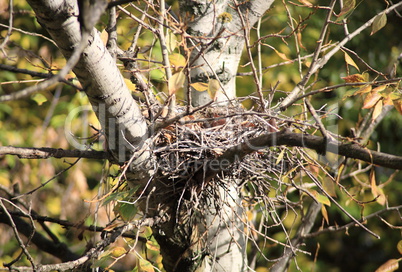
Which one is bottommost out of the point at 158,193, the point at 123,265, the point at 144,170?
the point at 123,265

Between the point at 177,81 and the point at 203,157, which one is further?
the point at 203,157

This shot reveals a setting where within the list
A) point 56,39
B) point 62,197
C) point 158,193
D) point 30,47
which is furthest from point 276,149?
point 30,47

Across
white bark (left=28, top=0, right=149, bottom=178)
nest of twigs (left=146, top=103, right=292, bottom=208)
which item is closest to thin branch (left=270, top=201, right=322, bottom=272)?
nest of twigs (left=146, top=103, right=292, bottom=208)

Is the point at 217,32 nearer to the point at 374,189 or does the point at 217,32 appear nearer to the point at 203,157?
the point at 203,157

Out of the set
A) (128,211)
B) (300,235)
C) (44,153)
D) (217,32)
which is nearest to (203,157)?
(128,211)

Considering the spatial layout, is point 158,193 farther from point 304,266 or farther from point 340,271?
point 340,271

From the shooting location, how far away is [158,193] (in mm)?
1549

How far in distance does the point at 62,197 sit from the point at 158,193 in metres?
2.93

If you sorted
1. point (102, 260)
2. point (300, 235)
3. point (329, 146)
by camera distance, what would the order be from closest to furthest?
point (329, 146) < point (102, 260) < point (300, 235)

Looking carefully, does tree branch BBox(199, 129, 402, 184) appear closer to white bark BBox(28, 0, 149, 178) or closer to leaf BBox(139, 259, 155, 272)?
white bark BBox(28, 0, 149, 178)

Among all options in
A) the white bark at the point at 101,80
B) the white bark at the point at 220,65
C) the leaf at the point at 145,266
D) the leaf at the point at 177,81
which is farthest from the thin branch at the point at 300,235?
the leaf at the point at 177,81

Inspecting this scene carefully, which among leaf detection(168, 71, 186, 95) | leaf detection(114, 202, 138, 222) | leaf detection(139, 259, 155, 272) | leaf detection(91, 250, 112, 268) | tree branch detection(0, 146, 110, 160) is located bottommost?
leaf detection(139, 259, 155, 272)

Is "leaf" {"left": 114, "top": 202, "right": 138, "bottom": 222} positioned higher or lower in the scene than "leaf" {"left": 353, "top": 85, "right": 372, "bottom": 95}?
lower

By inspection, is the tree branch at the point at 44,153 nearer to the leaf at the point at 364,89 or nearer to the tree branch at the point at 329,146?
the tree branch at the point at 329,146
